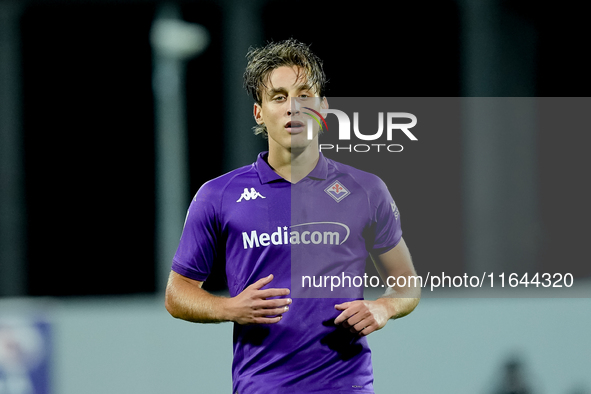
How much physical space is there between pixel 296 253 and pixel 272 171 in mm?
344

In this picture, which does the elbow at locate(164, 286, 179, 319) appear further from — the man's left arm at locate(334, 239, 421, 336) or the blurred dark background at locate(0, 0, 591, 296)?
the blurred dark background at locate(0, 0, 591, 296)

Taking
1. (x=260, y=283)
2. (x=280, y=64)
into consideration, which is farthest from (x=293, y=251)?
(x=280, y=64)

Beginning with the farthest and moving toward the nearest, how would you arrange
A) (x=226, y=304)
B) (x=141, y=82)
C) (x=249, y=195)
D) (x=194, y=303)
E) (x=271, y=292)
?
1. (x=141, y=82)
2. (x=249, y=195)
3. (x=194, y=303)
4. (x=226, y=304)
5. (x=271, y=292)

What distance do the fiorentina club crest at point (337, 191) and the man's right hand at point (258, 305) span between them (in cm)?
48

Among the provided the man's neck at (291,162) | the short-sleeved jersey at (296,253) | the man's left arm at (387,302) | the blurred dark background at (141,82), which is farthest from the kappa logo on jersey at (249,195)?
the blurred dark background at (141,82)

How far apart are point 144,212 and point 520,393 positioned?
2.68 meters

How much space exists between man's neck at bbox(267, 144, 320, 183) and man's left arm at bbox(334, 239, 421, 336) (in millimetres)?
421

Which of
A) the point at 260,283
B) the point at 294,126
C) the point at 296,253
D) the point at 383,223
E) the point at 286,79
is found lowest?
the point at 260,283

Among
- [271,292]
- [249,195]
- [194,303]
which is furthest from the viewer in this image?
[249,195]

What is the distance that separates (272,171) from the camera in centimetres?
250

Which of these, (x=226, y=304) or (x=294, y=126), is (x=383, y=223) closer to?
(x=294, y=126)

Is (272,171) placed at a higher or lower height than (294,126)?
lower

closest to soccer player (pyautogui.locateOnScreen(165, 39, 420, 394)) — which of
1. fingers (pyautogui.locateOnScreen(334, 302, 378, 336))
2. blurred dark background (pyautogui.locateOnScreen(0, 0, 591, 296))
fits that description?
fingers (pyautogui.locateOnScreen(334, 302, 378, 336))

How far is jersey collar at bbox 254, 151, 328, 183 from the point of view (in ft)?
8.17
